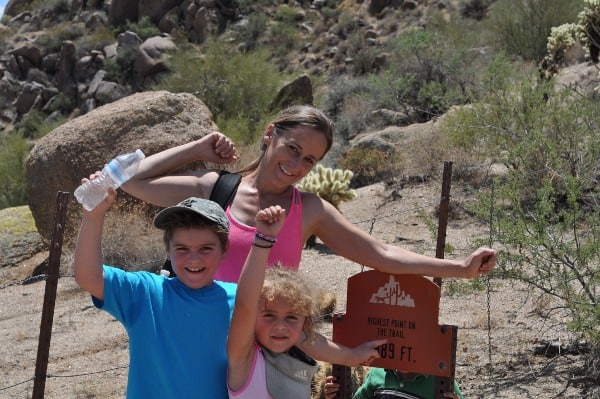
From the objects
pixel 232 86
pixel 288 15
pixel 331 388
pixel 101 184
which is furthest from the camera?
pixel 288 15

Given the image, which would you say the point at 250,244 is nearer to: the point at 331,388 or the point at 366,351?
the point at 366,351

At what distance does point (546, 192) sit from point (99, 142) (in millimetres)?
6415

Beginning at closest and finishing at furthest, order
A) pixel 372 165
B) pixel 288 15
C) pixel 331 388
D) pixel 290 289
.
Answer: pixel 290 289 < pixel 331 388 < pixel 372 165 < pixel 288 15

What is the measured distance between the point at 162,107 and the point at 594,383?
677 centimetres

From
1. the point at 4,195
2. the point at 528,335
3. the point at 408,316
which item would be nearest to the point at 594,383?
the point at 528,335

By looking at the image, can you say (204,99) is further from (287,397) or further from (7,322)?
(287,397)

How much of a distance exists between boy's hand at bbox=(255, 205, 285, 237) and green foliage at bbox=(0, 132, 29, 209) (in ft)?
47.2

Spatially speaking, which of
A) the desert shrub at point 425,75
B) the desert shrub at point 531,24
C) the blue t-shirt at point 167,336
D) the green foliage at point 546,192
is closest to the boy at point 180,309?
the blue t-shirt at point 167,336

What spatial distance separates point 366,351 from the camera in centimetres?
329

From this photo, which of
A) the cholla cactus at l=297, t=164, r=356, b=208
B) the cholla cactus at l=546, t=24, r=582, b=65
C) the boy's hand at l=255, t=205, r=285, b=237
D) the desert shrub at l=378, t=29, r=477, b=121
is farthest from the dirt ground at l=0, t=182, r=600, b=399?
the cholla cactus at l=546, t=24, r=582, b=65

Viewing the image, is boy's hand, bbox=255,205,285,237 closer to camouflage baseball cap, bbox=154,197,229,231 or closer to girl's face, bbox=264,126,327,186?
camouflage baseball cap, bbox=154,197,229,231

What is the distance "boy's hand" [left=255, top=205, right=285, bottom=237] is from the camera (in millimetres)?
2660

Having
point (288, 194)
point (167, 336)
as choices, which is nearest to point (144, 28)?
point (288, 194)

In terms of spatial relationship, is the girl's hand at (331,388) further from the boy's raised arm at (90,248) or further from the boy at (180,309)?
the boy's raised arm at (90,248)
